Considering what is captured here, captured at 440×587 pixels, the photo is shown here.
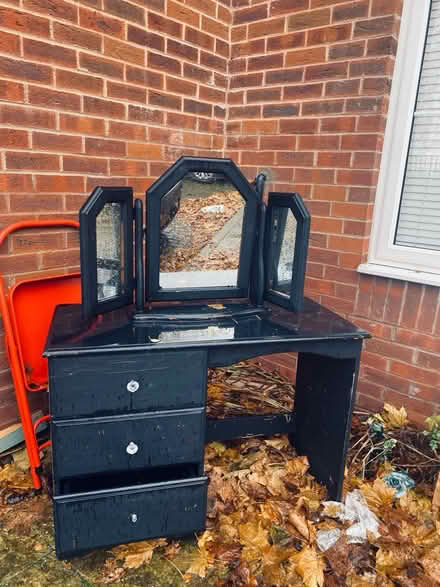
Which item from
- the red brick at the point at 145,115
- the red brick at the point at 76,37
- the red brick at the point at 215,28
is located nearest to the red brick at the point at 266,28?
the red brick at the point at 215,28

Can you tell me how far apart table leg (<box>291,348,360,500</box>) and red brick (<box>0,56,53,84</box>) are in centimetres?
191

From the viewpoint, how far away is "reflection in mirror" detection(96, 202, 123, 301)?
171 cm

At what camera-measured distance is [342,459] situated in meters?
1.99

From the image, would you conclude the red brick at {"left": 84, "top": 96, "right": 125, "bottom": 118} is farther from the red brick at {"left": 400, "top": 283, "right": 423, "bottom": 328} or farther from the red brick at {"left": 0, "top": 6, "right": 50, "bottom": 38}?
the red brick at {"left": 400, "top": 283, "right": 423, "bottom": 328}

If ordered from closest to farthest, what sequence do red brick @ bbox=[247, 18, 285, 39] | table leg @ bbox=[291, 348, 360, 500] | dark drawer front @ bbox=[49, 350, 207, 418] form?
dark drawer front @ bbox=[49, 350, 207, 418] < table leg @ bbox=[291, 348, 360, 500] < red brick @ bbox=[247, 18, 285, 39]

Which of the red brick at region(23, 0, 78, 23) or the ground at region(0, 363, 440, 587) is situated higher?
the red brick at region(23, 0, 78, 23)

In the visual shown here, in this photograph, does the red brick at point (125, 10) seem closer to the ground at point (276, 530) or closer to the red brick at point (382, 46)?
the red brick at point (382, 46)

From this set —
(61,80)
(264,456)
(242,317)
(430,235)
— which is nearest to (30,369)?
(242,317)

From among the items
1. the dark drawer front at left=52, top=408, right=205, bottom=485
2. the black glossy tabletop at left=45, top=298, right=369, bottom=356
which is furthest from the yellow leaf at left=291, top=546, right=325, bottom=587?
the black glossy tabletop at left=45, top=298, right=369, bottom=356

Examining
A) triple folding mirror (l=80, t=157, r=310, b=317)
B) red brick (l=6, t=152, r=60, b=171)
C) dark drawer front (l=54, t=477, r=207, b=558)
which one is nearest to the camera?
dark drawer front (l=54, t=477, r=207, b=558)

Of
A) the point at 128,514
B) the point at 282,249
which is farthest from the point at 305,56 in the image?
the point at 128,514

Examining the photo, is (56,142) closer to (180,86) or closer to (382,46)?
(180,86)

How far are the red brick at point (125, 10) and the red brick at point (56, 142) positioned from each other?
699mm

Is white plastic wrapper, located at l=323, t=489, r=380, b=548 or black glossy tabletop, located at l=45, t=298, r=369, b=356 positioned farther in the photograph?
white plastic wrapper, located at l=323, t=489, r=380, b=548
